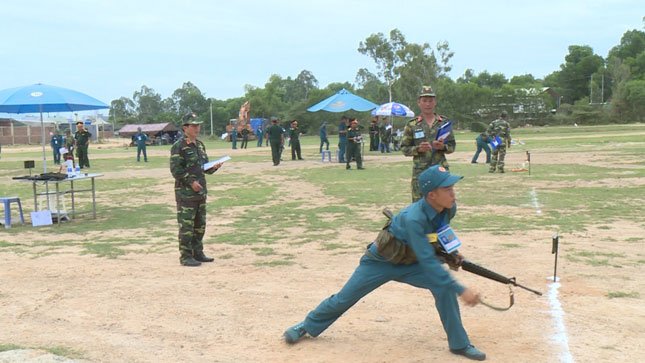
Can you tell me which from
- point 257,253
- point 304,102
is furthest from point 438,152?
point 304,102

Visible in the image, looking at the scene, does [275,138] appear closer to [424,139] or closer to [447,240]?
[424,139]

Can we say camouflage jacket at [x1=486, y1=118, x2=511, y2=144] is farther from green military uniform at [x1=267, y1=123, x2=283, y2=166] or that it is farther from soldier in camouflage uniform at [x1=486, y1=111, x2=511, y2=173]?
green military uniform at [x1=267, y1=123, x2=283, y2=166]

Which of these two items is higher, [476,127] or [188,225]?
[476,127]

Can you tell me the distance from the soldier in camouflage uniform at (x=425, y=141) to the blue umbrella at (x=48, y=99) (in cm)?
788

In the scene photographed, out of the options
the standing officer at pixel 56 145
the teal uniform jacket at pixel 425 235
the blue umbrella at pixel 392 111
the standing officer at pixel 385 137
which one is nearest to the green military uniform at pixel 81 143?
the standing officer at pixel 56 145

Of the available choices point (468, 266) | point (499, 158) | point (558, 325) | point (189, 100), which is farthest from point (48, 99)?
point (189, 100)

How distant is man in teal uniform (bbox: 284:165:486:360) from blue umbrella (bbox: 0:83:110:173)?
9262 mm

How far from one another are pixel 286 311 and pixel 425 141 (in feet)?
9.35

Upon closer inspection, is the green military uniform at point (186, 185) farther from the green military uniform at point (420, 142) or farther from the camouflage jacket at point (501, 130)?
the camouflage jacket at point (501, 130)

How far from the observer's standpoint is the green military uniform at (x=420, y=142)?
718 cm

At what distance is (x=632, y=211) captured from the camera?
1084cm

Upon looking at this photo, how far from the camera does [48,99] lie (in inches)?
469

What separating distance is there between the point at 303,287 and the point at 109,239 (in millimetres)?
4462

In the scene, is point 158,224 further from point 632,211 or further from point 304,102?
point 304,102
